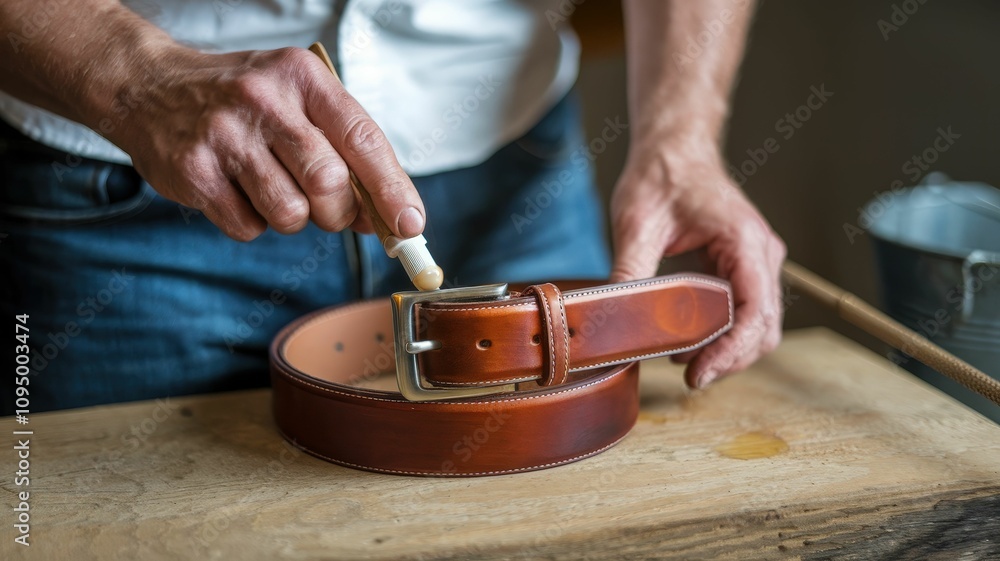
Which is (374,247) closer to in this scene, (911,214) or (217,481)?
(217,481)

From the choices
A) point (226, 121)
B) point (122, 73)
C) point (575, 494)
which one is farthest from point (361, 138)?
point (575, 494)

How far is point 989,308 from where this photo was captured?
1.21 m

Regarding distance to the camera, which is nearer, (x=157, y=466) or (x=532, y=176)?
(x=157, y=466)

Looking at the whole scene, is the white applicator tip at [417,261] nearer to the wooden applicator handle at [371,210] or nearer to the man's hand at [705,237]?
the wooden applicator handle at [371,210]

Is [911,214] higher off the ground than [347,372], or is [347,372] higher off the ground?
[911,214]

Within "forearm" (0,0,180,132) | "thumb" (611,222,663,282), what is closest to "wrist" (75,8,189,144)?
"forearm" (0,0,180,132)

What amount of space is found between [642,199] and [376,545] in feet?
2.10

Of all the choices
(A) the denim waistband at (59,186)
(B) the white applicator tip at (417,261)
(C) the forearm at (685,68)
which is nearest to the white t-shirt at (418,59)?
(A) the denim waistband at (59,186)

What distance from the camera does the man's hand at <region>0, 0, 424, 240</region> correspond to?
34.4 inches

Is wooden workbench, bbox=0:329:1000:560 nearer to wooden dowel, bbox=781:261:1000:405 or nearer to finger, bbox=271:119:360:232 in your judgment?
wooden dowel, bbox=781:261:1000:405

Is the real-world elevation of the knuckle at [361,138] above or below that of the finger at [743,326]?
above

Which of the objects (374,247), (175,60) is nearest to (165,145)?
(175,60)

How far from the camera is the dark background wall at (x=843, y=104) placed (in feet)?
6.96

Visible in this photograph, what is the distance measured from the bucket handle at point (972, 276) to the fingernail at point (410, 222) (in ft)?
2.62
